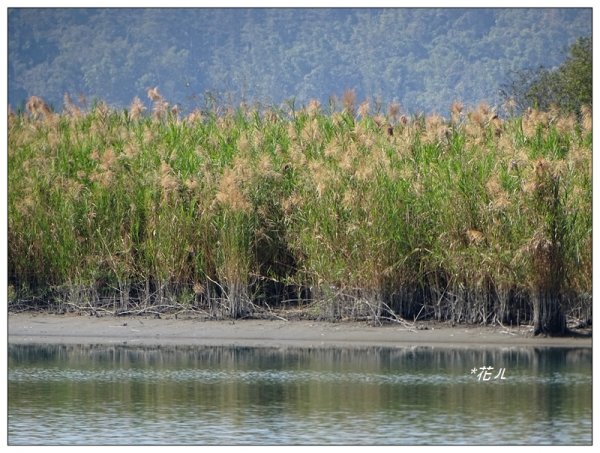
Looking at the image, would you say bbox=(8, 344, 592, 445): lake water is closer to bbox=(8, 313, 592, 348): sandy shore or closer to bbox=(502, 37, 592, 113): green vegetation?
bbox=(8, 313, 592, 348): sandy shore

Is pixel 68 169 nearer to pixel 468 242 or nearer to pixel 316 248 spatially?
pixel 316 248

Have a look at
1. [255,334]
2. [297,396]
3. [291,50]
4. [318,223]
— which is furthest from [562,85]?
[297,396]

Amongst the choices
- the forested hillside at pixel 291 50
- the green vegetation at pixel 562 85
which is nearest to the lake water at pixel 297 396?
the green vegetation at pixel 562 85

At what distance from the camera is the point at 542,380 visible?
28.7ft

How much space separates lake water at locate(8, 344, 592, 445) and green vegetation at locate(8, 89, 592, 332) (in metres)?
0.93

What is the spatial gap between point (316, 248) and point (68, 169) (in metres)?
2.93

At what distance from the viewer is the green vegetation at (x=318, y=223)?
1045 cm

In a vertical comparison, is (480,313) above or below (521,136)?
below

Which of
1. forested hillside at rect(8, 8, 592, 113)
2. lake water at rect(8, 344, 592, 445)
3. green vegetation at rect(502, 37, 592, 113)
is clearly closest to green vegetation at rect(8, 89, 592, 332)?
lake water at rect(8, 344, 592, 445)

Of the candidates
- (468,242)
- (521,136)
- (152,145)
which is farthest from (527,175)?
(152,145)

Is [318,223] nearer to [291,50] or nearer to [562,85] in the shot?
[562,85]

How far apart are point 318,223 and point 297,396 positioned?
3048mm

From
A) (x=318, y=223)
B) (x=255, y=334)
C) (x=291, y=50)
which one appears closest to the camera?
(x=255, y=334)

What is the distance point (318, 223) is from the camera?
36.6ft
